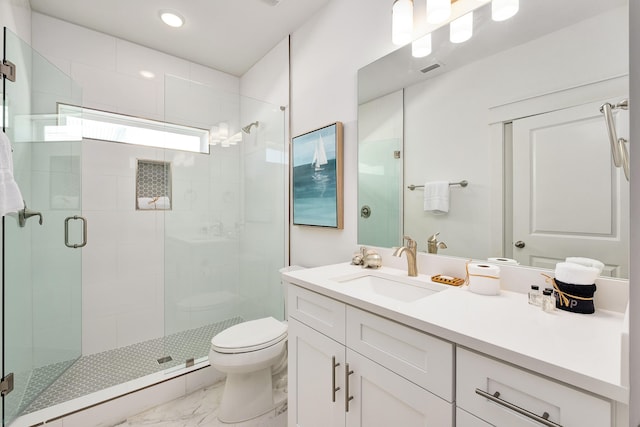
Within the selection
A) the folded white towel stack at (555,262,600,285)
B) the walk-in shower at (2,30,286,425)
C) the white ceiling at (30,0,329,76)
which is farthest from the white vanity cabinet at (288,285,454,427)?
the white ceiling at (30,0,329,76)

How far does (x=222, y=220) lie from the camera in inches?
88.0

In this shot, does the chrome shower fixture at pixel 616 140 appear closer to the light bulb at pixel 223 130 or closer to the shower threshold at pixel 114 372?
the light bulb at pixel 223 130

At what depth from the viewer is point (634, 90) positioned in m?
0.31

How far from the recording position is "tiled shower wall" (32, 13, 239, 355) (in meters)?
2.10

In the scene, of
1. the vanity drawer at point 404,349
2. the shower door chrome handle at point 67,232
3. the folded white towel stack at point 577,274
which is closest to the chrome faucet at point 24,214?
the shower door chrome handle at point 67,232

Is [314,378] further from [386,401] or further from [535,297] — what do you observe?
[535,297]

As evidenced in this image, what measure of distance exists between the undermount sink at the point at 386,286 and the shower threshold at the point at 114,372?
128 cm

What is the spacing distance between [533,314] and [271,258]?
72.5 inches

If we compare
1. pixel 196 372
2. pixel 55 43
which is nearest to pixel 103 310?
pixel 196 372

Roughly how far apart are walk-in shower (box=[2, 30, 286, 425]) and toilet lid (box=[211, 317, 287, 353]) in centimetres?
46

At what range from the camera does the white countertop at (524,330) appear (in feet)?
1.87

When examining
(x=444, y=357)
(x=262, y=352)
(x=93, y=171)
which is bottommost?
(x=262, y=352)

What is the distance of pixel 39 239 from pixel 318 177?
1.85 m

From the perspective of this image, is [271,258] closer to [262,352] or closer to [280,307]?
[280,307]
